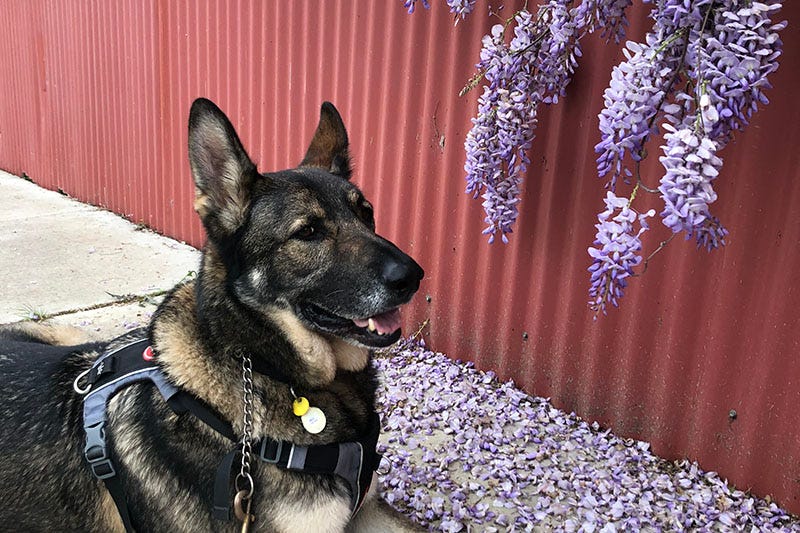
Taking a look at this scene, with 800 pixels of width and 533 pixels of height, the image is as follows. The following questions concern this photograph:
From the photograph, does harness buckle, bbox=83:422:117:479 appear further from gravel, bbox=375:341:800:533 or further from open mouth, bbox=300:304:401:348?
gravel, bbox=375:341:800:533

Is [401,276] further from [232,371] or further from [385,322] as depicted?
[232,371]

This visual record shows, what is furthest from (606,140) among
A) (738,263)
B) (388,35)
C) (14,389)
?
(388,35)

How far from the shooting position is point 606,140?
7.52 feet

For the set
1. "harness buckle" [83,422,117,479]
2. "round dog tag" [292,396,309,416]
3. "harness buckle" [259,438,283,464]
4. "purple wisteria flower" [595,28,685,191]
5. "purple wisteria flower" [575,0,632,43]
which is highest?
"purple wisteria flower" [575,0,632,43]

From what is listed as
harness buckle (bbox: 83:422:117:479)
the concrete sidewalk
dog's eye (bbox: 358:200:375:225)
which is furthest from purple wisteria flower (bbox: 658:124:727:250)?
the concrete sidewalk

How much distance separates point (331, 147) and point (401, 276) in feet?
2.85

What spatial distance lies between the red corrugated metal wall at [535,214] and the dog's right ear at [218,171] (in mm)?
1977

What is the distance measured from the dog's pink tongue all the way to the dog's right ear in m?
0.55

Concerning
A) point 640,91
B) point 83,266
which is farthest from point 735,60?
point 83,266

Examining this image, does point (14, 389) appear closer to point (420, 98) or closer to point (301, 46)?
point (420, 98)

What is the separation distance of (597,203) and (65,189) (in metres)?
8.71

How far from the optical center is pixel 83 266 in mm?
6562

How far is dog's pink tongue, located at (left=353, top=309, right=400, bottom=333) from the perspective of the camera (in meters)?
2.27

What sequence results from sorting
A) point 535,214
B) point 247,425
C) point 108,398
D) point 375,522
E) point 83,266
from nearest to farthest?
point 247,425, point 108,398, point 375,522, point 535,214, point 83,266
